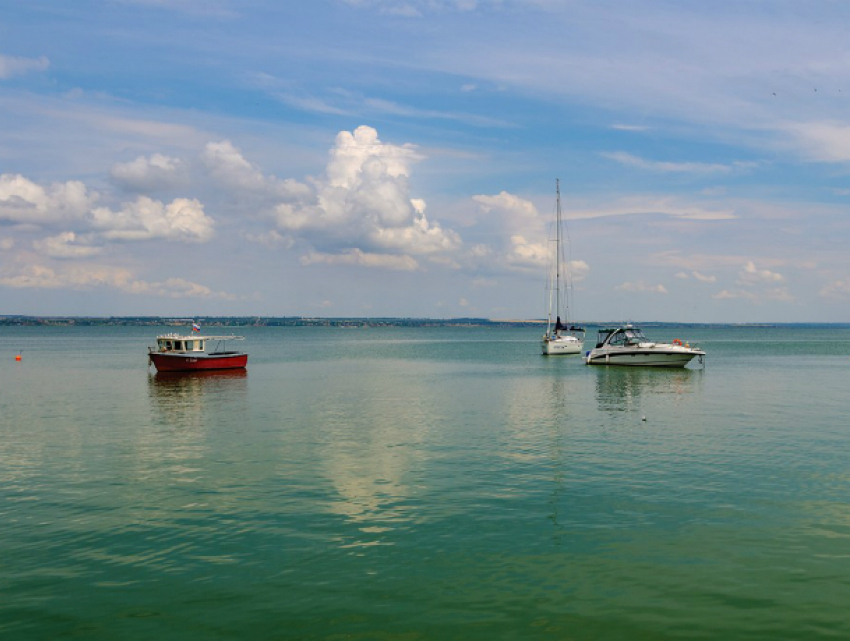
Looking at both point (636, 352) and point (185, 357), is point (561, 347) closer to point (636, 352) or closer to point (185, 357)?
point (636, 352)

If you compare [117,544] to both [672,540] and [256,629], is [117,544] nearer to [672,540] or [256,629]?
[256,629]

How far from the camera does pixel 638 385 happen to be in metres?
65.0

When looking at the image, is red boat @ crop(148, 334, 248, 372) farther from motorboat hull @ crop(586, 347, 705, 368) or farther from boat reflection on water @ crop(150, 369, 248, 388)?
motorboat hull @ crop(586, 347, 705, 368)

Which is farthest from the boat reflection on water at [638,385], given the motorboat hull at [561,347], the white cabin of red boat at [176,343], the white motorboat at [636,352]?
the white cabin of red boat at [176,343]

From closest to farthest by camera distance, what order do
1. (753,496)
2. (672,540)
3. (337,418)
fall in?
1. (672,540)
2. (753,496)
3. (337,418)

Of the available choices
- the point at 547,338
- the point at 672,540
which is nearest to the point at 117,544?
the point at 672,540

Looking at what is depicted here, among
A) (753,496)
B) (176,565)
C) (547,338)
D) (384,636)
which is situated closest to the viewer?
(384,636)

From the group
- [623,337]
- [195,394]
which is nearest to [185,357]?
[195,394]

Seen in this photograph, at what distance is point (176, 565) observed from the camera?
17.2 m

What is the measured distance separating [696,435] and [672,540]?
19.1 m

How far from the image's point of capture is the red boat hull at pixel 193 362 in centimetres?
7790

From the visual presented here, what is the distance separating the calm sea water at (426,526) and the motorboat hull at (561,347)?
74508 mm

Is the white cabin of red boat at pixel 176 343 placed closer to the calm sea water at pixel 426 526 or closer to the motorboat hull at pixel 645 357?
→ the calm sea water at pixel 426 526

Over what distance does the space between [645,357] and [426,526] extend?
228 ft
